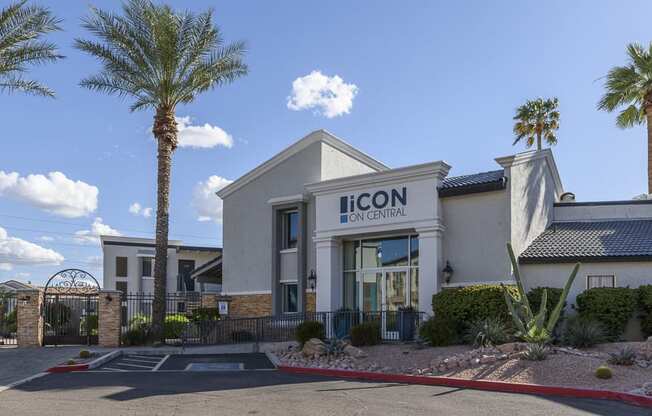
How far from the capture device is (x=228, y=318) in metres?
27.7

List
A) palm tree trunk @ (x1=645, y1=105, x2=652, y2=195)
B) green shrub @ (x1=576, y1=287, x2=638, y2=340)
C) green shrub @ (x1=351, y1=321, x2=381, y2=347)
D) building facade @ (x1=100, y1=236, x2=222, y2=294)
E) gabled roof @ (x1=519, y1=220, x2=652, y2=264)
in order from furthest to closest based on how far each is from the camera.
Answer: building facade @ (x1=100, y1=236, x2=222, y2=294) < palm tree trunk @ (x1=645, y1=105, x2=652, y2=195) < gabled roof @ (x1=519, y1=220, x2=652, y2=264) < green shrub @ (x1=351, y1=321, x2=381, y2=347) < green shrub @ (x1=576, y1=287, x2=638, y2=340)

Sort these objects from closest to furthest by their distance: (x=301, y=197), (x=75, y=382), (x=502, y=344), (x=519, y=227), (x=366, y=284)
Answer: (x=75, y=382)
(x=502, y=344)
(x=519, y=227)
(x=366, y=284)
(x=301, y=197)

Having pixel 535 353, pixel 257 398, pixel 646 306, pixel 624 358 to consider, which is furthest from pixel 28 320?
pixel 646 306

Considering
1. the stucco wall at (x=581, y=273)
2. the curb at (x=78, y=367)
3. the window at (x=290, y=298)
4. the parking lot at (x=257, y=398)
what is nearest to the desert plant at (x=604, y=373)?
the parking lot at (x=257, y=398)

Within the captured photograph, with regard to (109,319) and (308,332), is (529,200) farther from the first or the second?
(109,319)

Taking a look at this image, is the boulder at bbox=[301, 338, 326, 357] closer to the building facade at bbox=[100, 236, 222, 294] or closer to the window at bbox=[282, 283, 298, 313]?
the window at bbox=[282, 283, 298, 313]

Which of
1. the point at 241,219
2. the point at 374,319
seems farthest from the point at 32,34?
the point at 374,319

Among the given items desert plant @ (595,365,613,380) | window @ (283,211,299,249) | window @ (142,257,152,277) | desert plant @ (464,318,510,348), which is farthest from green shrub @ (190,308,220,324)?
window @ (142,257,152,277)

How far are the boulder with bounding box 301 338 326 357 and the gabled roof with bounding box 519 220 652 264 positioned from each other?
6.86 metres

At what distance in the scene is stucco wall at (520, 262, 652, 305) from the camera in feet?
67.8

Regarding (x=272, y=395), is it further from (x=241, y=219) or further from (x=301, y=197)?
(x=241, y=219)

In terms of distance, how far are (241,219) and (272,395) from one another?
631 inches

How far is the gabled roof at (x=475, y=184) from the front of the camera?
2127cm

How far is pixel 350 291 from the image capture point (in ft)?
81.1
